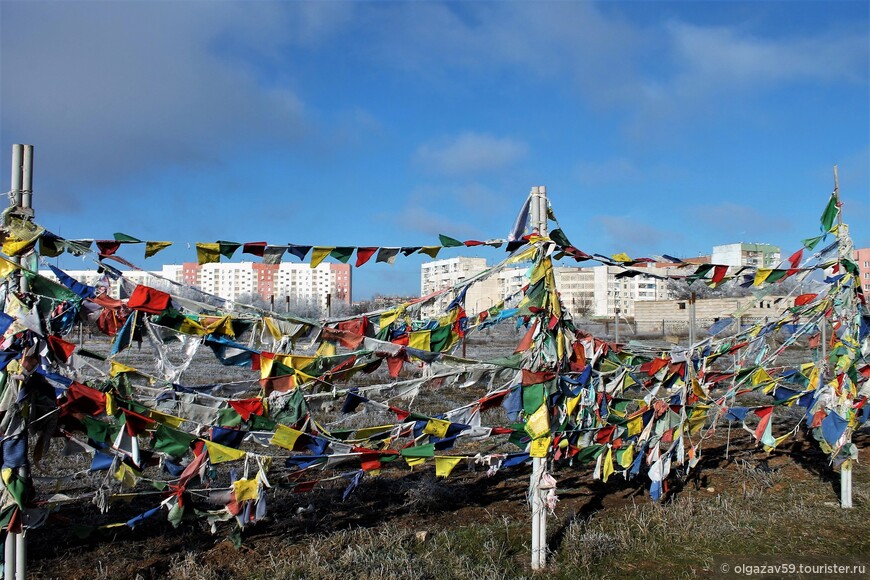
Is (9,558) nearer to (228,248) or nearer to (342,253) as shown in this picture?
(228,248)

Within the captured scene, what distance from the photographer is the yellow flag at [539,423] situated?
4.76 meters

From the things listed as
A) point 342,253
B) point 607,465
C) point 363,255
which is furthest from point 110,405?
point 607,465

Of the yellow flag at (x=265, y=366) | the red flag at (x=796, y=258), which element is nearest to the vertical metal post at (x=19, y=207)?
the yellow flag at (x=265, y=366)

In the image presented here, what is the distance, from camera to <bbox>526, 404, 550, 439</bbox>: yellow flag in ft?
15.6

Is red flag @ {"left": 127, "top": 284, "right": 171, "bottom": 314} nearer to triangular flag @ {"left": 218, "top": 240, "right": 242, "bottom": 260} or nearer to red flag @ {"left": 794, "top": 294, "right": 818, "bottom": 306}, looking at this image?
triangular flag @ {"left": 218, "top": 240, "right": 242, "bottom": 260}

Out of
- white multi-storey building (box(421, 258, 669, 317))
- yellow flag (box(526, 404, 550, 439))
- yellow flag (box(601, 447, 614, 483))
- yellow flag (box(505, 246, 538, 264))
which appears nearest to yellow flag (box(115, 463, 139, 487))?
yellow flag (box(526, 404, 550, 439))

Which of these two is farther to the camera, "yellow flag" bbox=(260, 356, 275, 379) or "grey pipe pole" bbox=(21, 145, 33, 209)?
"yellow flag" bbox=(260, 356, 275, 379)

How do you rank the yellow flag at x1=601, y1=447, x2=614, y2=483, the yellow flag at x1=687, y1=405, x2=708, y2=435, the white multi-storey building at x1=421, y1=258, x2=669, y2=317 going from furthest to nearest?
the white multi-storey building at x1=421, y1=258, x2=669, y2=317, the yellow flag at x1=687, y1=405, x2=708, y2=435, the yellow flag at x1=601, y1=447, x2=614, y2=483

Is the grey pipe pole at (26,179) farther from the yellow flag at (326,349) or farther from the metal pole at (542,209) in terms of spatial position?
the metal pole at (542,209)

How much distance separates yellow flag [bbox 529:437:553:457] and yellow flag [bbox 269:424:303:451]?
1.65 metres

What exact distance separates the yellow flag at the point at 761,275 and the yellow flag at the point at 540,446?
9.78ft

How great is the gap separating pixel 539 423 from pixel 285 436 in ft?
5.86

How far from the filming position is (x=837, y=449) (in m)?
6.31

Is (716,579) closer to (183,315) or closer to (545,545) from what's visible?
(545,545)
